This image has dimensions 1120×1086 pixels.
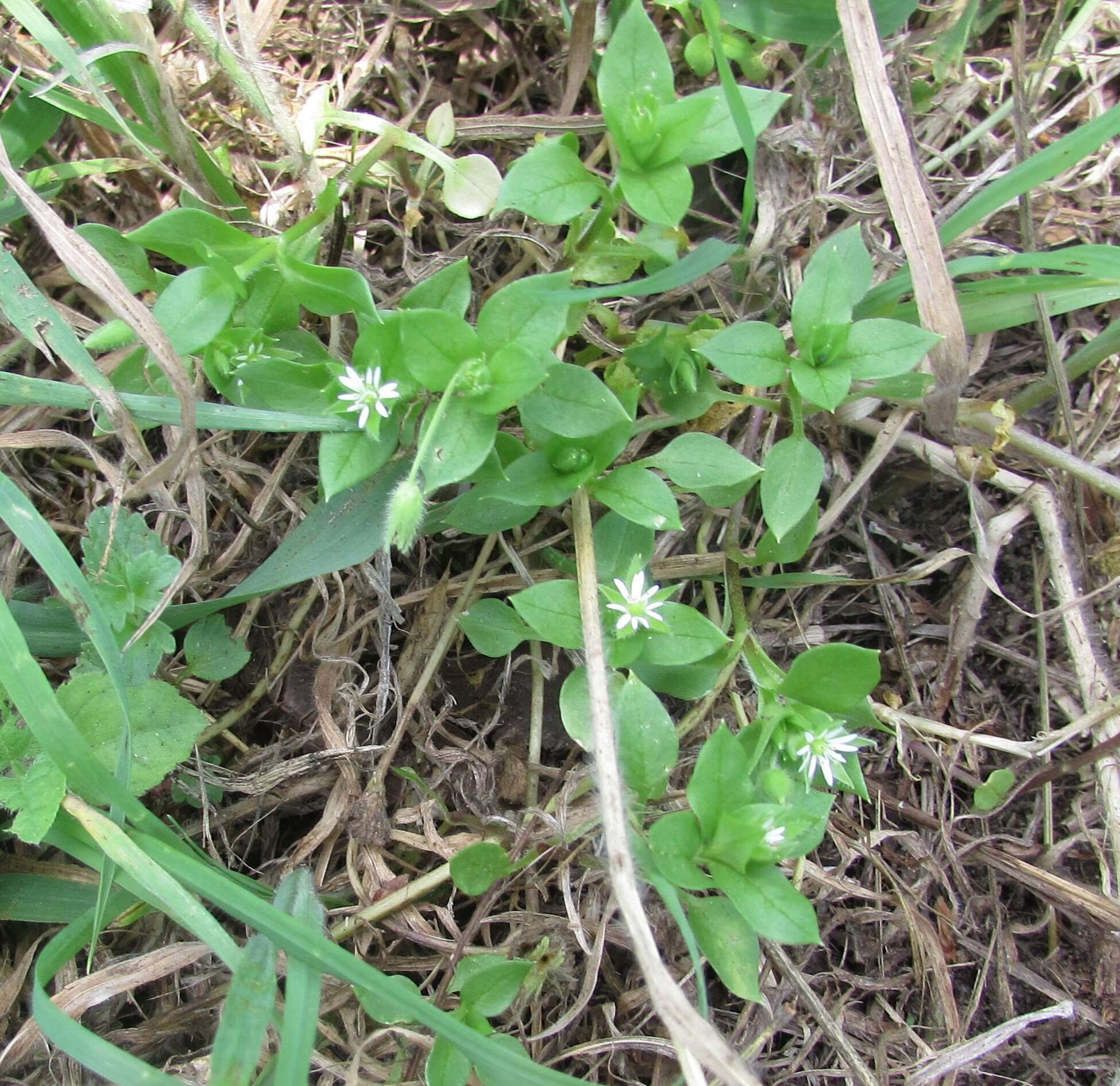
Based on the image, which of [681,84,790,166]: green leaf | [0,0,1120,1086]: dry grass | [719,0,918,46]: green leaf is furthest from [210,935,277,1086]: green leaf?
[719,0,918,46]: green leaf

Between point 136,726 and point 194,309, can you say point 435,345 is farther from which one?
point 136,726

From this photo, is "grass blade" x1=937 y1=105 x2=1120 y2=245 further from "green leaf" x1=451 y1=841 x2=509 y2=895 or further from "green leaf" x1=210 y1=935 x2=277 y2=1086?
"green leaf" x1=210 y1=935 x2=277 y2=1086

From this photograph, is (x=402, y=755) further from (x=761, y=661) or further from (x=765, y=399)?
(x=765, y=399)

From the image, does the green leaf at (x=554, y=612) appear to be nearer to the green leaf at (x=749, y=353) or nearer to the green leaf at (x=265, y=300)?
the green leaf at (x=749, y=353)

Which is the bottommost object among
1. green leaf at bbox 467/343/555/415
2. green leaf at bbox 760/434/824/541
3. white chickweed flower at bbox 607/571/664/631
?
white chickweed flower at bbox 607/571/664/631

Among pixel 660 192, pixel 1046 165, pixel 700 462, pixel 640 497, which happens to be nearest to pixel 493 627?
pixel 640 497

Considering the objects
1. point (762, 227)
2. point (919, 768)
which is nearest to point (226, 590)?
point (762, 227)
